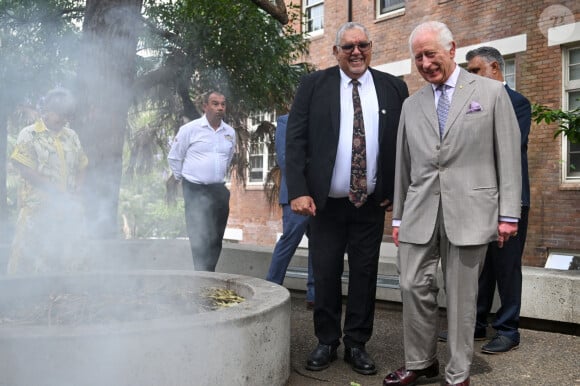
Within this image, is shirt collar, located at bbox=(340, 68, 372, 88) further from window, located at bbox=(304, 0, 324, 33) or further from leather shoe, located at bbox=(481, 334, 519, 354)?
window, located at bbox=(304, 0, 324, 33)

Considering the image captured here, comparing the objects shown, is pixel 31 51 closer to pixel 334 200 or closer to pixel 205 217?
pixel 205 217

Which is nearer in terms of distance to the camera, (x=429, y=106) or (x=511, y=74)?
(x=429, y=106)

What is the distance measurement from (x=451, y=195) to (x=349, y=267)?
959mm

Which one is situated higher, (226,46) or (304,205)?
(226,46)

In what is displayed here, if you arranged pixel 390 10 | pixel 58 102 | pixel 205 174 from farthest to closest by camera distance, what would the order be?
→ pixel 390 10 → pixel 205 174 → pixel 58 102

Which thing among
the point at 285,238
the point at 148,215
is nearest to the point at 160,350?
the point at 285,238

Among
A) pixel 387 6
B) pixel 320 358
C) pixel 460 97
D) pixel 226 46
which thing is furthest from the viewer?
pixel 387 6

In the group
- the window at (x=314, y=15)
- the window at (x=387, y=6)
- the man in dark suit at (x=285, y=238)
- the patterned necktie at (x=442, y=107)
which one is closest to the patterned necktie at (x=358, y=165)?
the patterned necktie at (x=442, y=107)

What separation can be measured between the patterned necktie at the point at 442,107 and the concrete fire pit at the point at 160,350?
1.29 metres

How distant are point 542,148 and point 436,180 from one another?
28.6 feet

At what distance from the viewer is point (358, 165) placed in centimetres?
405

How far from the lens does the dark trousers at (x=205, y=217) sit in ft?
21.5

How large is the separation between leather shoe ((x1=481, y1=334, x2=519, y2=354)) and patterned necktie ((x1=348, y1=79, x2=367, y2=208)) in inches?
54.6

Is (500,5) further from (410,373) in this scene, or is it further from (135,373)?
(135,373)
